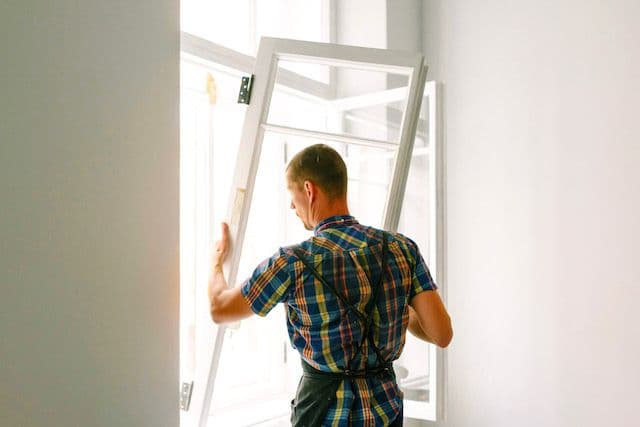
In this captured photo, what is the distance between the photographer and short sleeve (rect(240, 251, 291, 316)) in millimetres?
1878

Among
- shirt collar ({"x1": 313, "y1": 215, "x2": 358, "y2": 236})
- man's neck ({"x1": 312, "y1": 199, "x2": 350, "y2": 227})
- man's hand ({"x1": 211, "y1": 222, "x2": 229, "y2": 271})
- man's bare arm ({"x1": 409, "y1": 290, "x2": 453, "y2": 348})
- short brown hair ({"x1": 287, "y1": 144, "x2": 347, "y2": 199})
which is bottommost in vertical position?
man's bare arm ({"x1": 409, "y1": 290, "x2": 453, "y2": 348})

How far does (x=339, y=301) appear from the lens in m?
1.87

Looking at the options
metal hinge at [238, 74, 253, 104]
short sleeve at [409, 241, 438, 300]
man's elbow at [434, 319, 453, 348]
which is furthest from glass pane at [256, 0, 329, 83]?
man's elbow at [434, 319, 453, 348]

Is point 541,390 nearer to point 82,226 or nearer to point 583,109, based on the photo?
point 583,109

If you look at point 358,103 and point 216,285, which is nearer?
point 216,285

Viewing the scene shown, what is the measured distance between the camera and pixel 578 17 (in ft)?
10.7

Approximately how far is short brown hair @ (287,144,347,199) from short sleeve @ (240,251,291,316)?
0.83 feet

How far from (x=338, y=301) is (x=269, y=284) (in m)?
0.19

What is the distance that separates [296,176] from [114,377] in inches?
29.1

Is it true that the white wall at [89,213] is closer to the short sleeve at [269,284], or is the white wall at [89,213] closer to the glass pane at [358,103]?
the short sleeve at [269,284]

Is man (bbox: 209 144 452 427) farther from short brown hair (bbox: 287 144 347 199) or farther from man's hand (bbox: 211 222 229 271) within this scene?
man's hand (bbox: 211 222 229 271)

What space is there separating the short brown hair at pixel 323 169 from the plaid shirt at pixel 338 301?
0.31 ft

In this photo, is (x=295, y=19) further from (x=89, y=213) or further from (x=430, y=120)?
(x=89, y=213)

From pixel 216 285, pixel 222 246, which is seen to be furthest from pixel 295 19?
pixel 216 285
